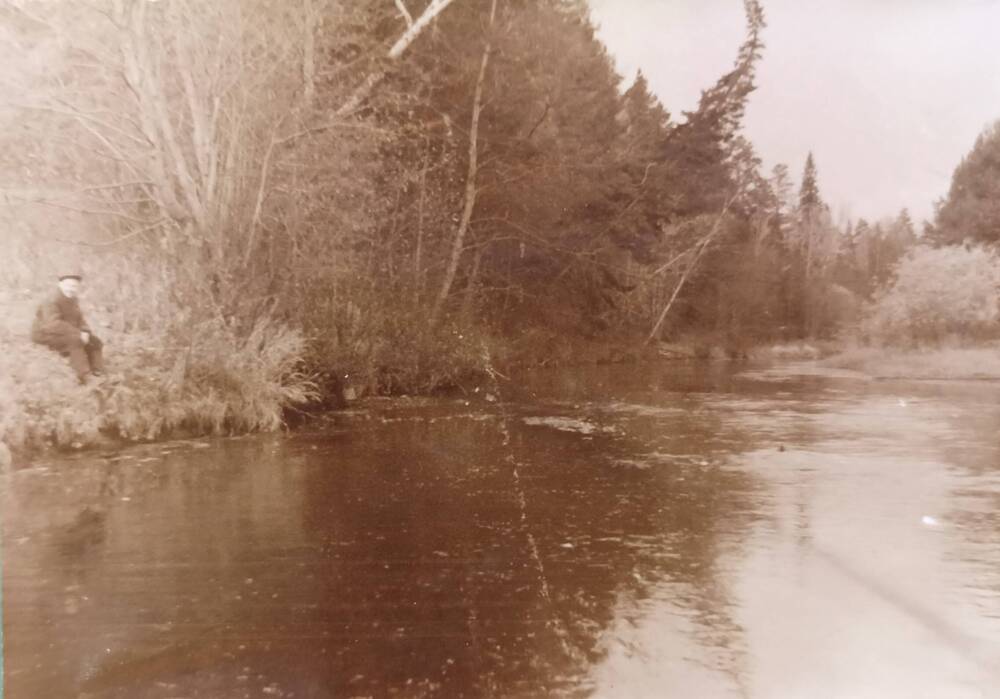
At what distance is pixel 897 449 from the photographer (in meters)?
6.53

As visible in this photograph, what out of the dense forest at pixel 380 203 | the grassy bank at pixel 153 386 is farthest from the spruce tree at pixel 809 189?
the grassy bank at pixel 153 386

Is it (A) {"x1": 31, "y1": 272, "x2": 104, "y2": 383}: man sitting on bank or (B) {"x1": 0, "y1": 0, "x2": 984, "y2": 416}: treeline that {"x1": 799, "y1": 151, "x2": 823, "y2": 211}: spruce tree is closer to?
(B) {"x1": 0, "y1": 0, "x2": 984, "y2": 416}: treeline

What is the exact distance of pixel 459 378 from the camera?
11094 mm

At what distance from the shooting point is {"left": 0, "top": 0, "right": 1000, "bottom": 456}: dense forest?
5.74 m

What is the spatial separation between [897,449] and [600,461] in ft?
8.53

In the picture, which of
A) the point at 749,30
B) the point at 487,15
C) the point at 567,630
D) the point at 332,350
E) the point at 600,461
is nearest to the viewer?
the point at 567,630

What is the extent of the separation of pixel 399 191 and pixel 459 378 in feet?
9.15

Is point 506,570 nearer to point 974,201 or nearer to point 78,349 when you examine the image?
point 78,349

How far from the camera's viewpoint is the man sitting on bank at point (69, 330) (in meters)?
5.00

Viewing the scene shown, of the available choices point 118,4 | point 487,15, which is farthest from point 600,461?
point 487,15

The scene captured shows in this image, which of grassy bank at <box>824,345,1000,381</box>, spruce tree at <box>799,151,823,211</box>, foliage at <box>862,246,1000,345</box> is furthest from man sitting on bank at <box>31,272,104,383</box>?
grassy bank at <box>824,345,1000,381</box>

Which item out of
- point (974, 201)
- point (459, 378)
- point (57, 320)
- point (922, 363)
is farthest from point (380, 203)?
point (922, 363)

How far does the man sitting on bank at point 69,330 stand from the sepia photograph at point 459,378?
3cm

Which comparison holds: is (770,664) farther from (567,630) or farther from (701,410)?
(701,410)
